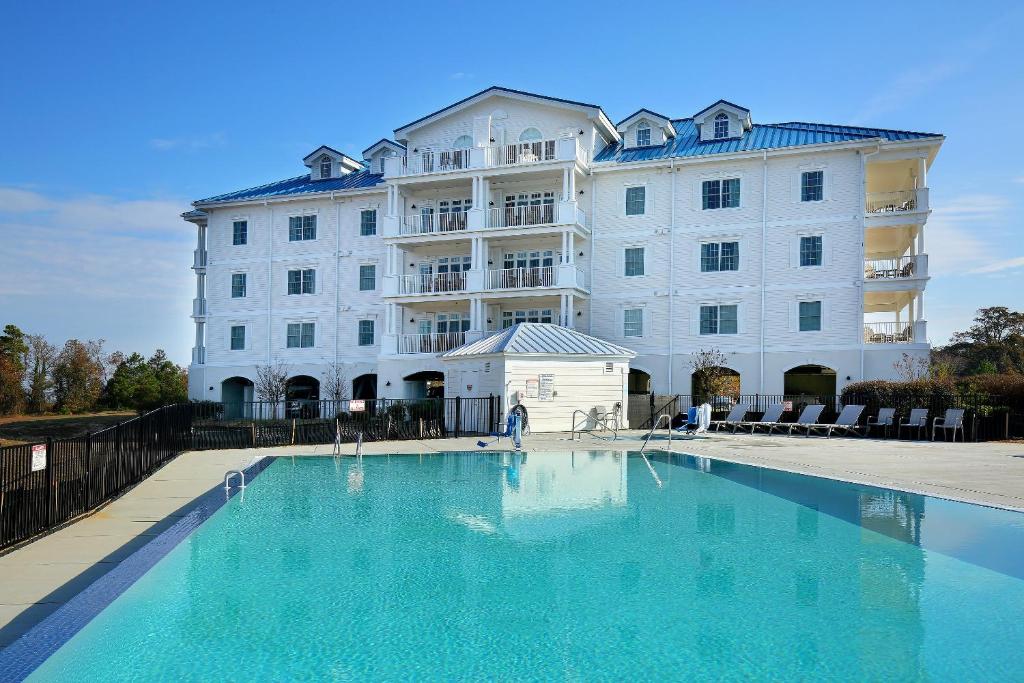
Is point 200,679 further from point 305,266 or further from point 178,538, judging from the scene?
point 305,266

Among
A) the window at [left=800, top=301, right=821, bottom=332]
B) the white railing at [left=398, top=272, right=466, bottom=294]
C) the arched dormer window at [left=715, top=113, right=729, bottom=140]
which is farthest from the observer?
the white railing at [left=398, top=272, right=466, bottom=294]

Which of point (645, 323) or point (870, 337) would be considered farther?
point (645, 323)

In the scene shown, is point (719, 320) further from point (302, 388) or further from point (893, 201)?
point (302, 388)

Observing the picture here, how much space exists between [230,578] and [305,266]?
108 ft

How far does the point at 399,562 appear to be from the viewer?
834cm

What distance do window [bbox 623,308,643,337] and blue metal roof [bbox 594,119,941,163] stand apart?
21.2ft

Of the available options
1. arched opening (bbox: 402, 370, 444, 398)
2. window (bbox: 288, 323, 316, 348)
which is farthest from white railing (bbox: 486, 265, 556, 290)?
window (bbox: 288, 323, 316, 348)

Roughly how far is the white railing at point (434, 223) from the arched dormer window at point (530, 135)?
4297mm

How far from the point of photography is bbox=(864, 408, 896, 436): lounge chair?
24.0m

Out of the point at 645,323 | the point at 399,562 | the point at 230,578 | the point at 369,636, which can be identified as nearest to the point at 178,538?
the point at 230,578

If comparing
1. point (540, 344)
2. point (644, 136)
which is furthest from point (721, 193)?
point (540, 344)

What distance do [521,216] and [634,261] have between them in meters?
5.27

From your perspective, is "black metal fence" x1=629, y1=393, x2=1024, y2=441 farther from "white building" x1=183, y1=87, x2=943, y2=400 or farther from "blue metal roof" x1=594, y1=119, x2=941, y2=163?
"blue metal roof" x1=594, y1=119, x2=941, y2=163

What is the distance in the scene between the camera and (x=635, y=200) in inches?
1358
